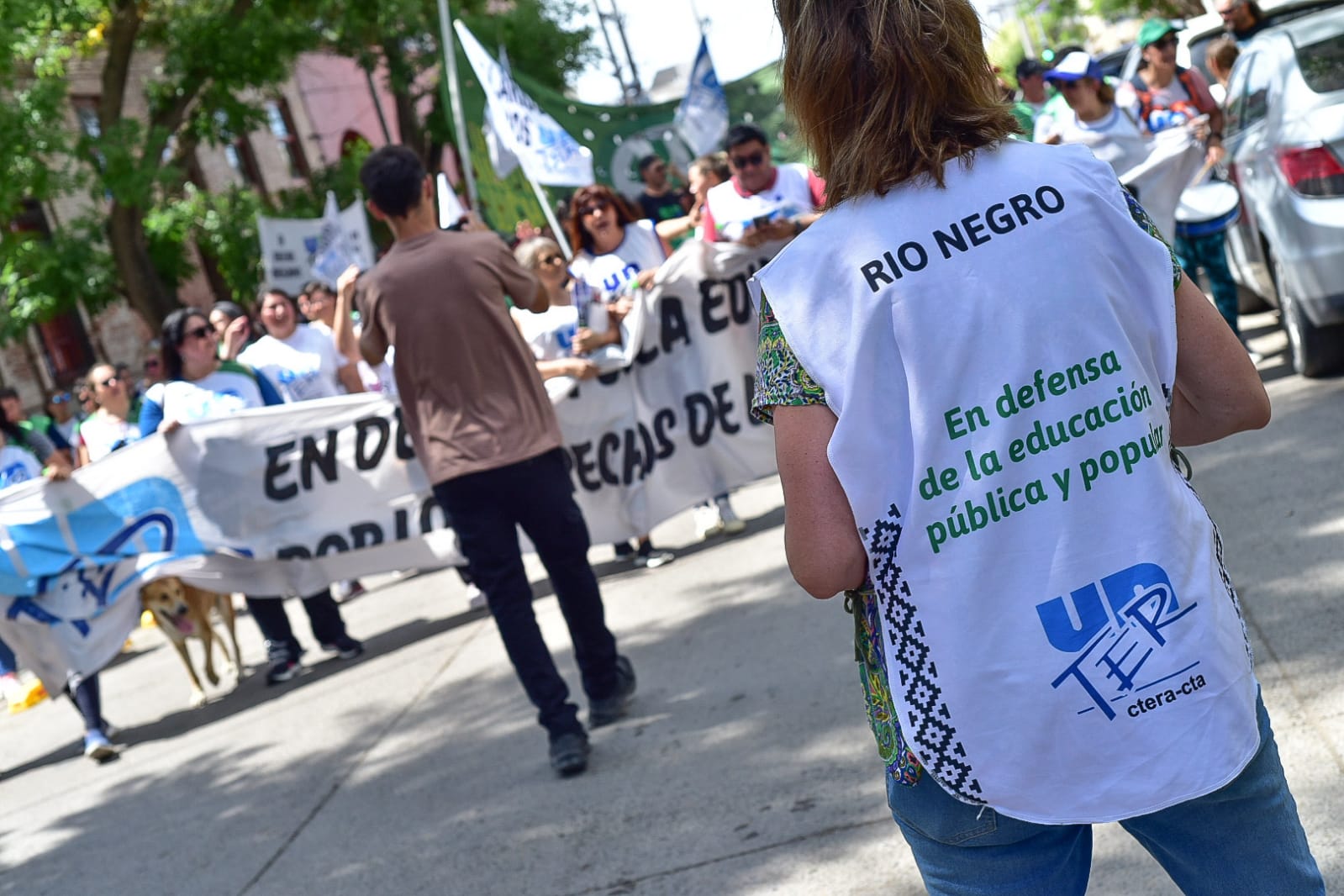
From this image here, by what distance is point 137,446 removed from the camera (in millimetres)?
8094

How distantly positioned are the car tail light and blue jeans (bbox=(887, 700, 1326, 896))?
592 cm

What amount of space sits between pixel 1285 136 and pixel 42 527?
6536mm

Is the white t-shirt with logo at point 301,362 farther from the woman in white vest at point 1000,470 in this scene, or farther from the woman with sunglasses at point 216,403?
the woman in white vest at point 1000,470

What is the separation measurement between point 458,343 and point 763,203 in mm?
3374

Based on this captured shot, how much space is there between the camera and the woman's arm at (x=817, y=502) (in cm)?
189

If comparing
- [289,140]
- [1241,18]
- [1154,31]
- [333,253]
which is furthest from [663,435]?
[289,140]

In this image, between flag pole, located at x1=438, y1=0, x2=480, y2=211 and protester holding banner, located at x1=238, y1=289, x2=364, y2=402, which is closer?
protester holding banner, located at x1=238, y1=289, x2=364, y2=402

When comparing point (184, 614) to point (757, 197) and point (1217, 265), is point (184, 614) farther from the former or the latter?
point (1217, 265)

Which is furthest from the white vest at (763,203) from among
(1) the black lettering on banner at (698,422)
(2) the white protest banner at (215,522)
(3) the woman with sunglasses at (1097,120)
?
(2) the white protest banner at (215,522)

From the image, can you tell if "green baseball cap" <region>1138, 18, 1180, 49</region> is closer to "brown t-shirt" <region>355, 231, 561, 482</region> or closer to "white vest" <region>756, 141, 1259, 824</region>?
"brown t-shirt" <region>355, 231, 561, 482</region>

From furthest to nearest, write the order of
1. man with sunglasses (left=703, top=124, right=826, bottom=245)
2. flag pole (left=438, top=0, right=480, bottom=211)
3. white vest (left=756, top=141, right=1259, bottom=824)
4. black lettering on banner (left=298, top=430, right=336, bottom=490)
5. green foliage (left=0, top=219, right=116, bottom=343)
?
green foliage (left=0, top=219, right=116, bottom=343)
flag pole (left=438, top=0, right=480, bottom=211)
black lettering on banner (left=298, top=430, right=336, bottom=490)
man with sunglasses (left=703, top=124, right=826, bottom=245)
white vest (left=756, top=141, right=1259, bottom=824)

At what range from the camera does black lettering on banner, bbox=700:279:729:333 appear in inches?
334

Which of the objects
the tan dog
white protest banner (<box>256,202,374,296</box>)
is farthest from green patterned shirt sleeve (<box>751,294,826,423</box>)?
white protest banner (<box>256,202,374,296</box>)

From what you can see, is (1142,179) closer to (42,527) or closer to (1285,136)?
(1285,136)
